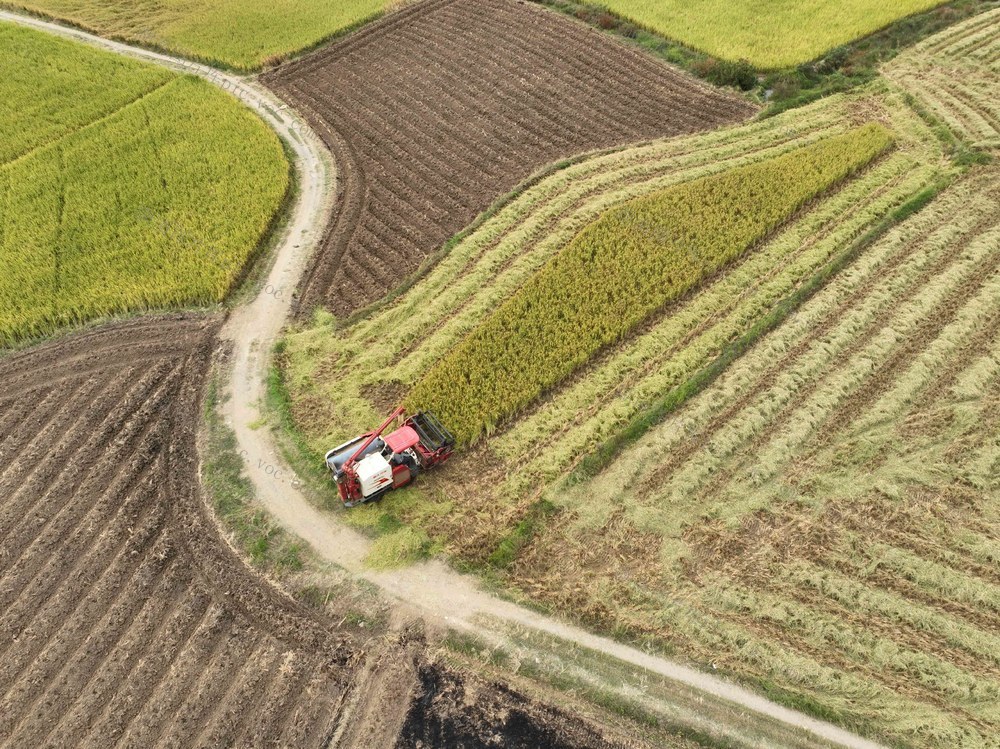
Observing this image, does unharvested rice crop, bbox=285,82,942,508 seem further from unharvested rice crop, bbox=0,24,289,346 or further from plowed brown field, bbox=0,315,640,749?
unharvested rice crop, bbox=0,24,289,346

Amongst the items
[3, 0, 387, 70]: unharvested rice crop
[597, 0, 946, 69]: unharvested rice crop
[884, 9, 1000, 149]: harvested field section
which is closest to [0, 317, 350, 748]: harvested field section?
[3, 0, 387, 70]: unharvested rice crop

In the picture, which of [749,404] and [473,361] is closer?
[749,404]

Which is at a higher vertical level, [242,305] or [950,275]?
[950,275]

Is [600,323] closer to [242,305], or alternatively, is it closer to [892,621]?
[892,621]

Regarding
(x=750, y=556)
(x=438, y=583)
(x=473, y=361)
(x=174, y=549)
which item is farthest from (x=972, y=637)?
(x=174, y=549)

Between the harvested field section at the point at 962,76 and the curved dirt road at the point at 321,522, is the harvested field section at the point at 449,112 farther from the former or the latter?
the harvested field section at the point at 962,76

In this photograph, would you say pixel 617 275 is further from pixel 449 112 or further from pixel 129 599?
pixel 129 599

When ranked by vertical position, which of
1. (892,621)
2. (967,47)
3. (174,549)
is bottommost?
(174,549)

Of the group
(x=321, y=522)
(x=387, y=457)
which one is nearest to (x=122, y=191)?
(x=321, y=522)

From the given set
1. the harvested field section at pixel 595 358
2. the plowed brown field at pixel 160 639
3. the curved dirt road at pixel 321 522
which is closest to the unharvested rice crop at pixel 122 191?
the curved dirt road at pixel 321 522
